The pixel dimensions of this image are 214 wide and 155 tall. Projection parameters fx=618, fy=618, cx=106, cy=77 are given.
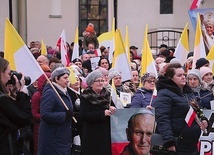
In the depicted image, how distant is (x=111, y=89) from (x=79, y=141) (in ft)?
4.27

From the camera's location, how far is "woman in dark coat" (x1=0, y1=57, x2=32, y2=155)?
5941 millimetres

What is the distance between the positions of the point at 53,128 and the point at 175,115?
163 cm

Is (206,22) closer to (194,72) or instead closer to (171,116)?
(194,72)

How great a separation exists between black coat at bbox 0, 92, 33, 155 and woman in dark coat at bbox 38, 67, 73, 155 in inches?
63.5

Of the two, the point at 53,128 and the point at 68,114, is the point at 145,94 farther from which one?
the point at 53,128

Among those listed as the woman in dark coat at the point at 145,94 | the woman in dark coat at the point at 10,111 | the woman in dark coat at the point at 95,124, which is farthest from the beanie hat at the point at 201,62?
the woman in dark coat at the point at 10,111

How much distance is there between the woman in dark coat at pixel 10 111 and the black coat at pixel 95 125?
1464 mm

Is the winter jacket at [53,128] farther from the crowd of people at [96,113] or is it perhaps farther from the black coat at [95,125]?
the black coat at [95,125]

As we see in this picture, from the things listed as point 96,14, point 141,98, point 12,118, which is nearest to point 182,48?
point 141,98

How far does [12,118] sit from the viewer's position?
19.6 ft

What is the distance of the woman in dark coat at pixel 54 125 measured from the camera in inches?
305

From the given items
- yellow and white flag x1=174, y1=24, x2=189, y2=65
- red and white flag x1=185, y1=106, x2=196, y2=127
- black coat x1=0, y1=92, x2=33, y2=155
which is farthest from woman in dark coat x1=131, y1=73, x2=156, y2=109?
yellow and white flag x1=174, y1=24, x2=189, y2=65

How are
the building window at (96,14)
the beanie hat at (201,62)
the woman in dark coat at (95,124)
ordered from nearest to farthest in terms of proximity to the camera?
the woman in dark coat at (95,124) < the beanie hat at (201,62) < the building window at (96,14)

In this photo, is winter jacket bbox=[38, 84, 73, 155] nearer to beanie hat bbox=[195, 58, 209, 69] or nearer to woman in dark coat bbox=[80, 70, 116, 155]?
woman in dark coat bbox=[80, 70, 116, 155]
